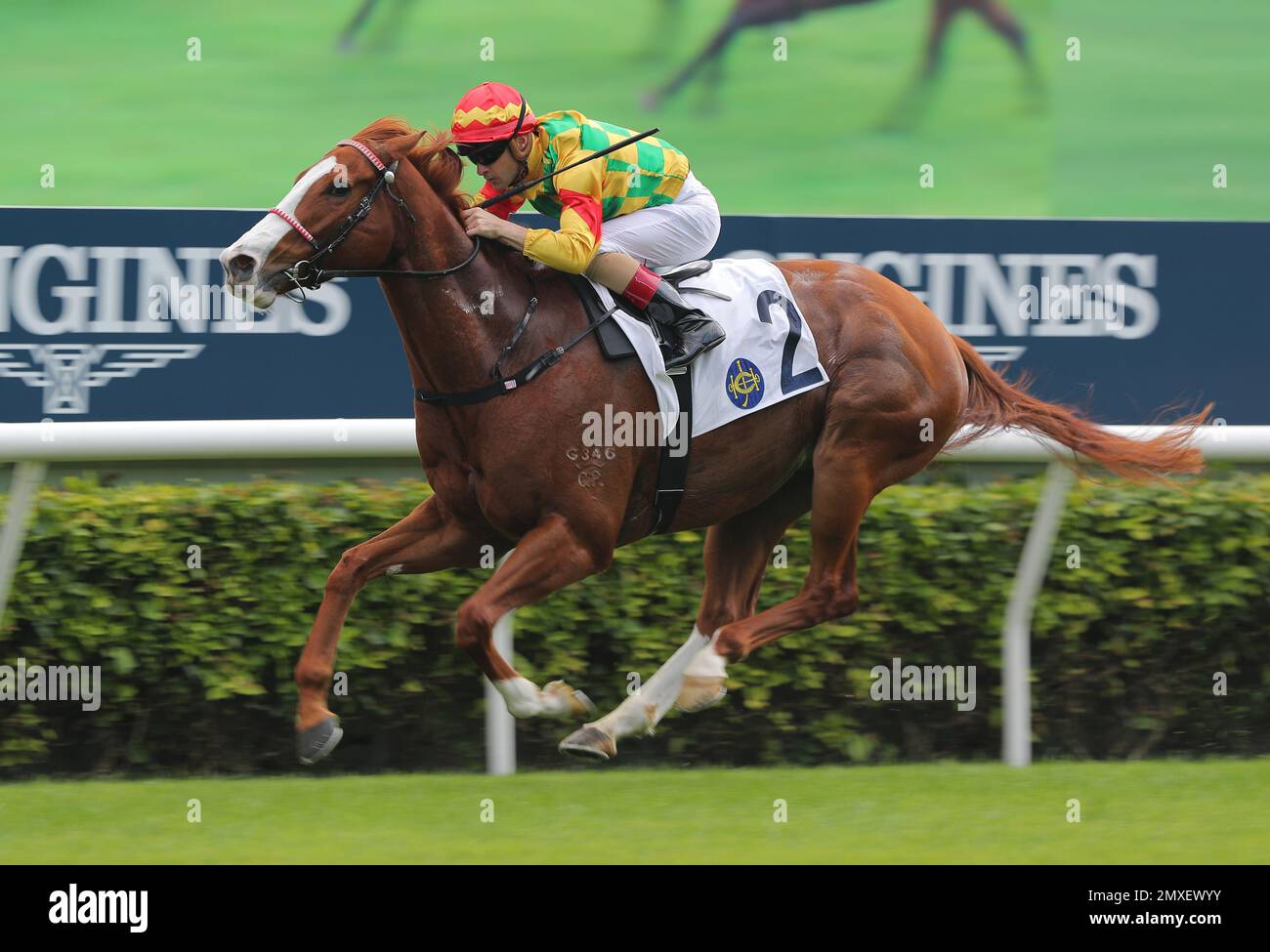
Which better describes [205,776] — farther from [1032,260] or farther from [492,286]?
[1032,260]

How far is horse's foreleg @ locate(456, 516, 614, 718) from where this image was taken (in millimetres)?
3320

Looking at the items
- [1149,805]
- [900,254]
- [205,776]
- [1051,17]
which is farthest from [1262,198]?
[205,776]

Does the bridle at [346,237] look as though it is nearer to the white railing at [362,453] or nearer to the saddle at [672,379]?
the saddle at [672,379]

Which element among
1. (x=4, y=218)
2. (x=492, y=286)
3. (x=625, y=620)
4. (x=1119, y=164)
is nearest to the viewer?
(x=492, y=286)

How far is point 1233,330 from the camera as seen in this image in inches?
247

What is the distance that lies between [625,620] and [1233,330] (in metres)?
3.18

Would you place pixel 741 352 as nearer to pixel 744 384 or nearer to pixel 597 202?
pixel 744 384

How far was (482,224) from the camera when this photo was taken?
3465 millimetres

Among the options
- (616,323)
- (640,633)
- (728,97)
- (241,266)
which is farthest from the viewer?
(728,97)

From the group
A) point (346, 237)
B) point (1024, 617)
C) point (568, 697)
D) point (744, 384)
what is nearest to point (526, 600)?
point (568, 697)

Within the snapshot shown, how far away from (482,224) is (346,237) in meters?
0.31

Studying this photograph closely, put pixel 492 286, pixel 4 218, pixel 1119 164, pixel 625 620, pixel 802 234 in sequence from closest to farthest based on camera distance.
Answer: pixel 492 286
pixel 625 620
pixel 4 218
pixel 802 234
pixel 1119 164

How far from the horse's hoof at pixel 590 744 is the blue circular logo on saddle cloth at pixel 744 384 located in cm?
76

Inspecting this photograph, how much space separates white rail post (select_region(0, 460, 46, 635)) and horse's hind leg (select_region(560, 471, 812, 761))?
1444mm
